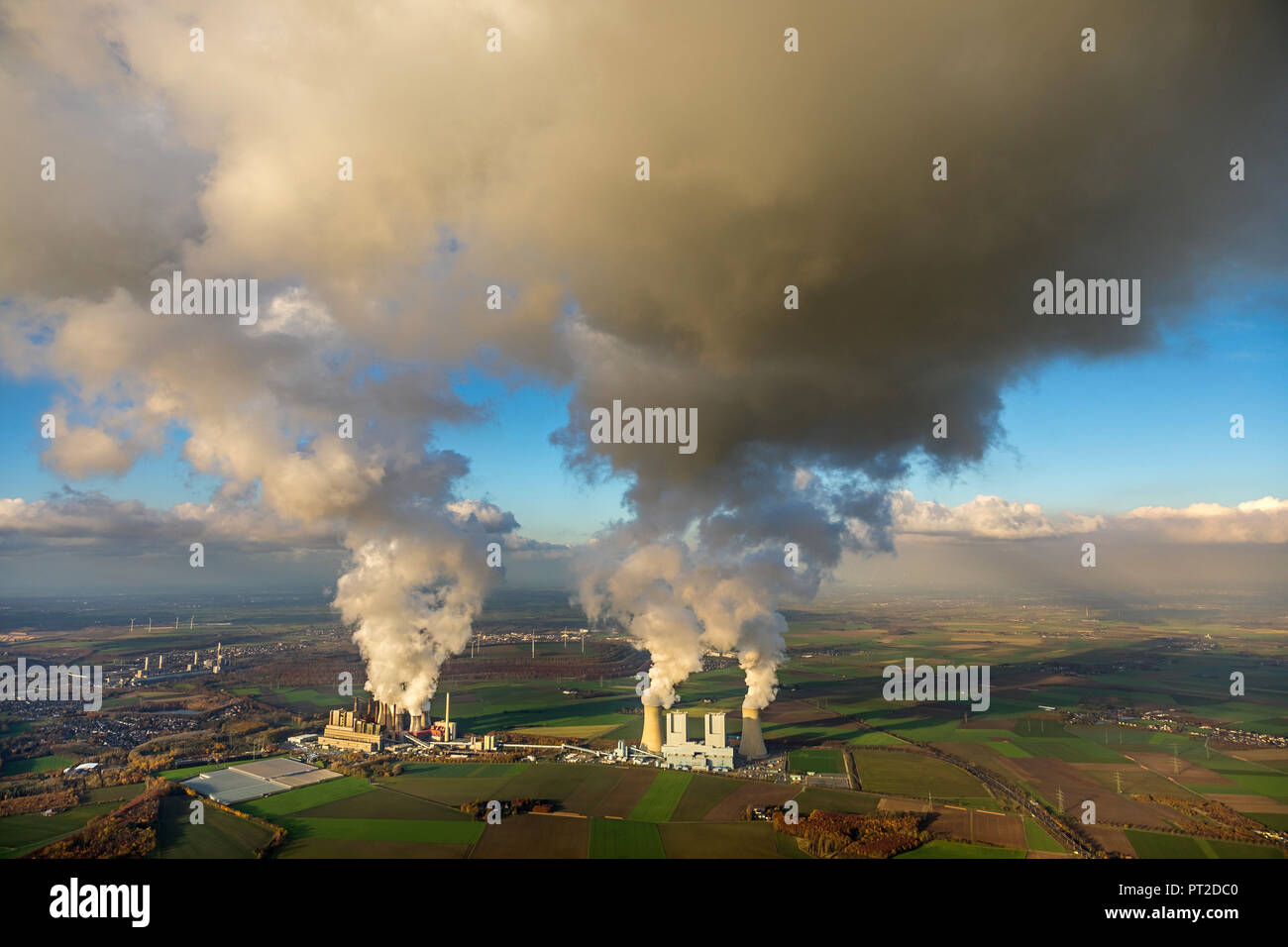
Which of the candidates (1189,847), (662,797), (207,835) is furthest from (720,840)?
(207,835)

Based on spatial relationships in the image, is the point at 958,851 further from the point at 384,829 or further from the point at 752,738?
the point at 384,829

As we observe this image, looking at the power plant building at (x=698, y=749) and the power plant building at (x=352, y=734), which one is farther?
the power plant building at (x=352, y=734)

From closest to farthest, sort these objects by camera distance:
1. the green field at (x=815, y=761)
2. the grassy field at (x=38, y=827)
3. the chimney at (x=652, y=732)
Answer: the grassy field at (x=38, y=827) → the green field at (x=815, y=761) → the chimney at (x=652, y=732)

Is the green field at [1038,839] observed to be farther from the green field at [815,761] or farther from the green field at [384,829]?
the green field at [384,829]

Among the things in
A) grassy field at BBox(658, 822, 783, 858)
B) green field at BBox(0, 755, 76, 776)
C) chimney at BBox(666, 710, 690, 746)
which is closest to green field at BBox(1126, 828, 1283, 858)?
grassy field at BBox(658, 822, 783, 858)

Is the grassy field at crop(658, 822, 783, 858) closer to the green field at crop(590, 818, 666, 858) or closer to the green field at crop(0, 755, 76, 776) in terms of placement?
the green field at crop(590, 818, 666, 858)

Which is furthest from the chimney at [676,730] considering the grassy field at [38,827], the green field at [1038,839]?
the grassy field at [38,827]
